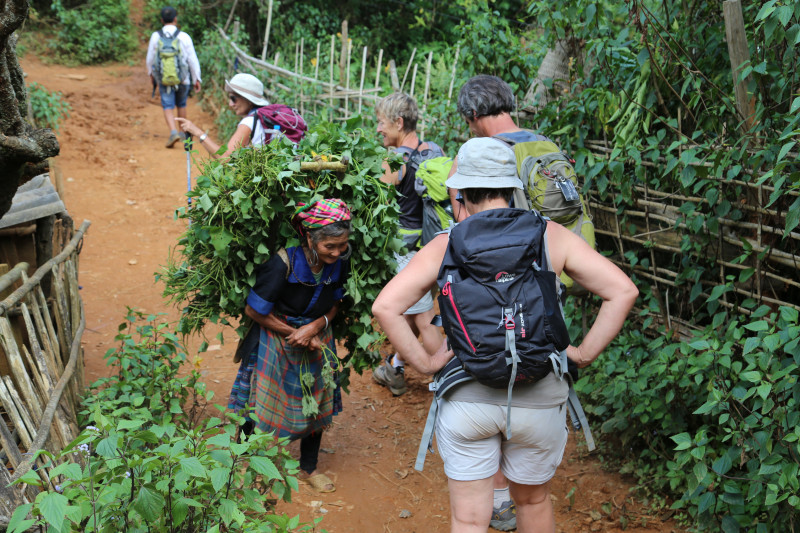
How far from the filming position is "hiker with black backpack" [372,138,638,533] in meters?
2.39

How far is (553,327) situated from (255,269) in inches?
69.1

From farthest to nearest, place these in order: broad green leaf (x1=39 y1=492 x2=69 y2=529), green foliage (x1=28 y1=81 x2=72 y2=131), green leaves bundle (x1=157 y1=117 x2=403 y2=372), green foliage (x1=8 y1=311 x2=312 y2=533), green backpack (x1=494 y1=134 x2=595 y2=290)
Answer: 1. green foliage (x1=28 y1=81 x2=72 y2=131)
2. green leaves bundle (x1=157 y1=117 x2=403 y2=372)
3. green backpack (x1=494 y1=134 x2=595 y2=290)
4. green foliage (x1=8 y1=311 x2=312 y2=533)
5. broad green leaf (x1=39 y1=492 x2=69 y2=529)

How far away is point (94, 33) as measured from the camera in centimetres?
1591

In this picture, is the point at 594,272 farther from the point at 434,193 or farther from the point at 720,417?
the point at 434,193

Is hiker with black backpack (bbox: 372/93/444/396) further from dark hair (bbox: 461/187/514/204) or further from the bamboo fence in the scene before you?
the bamboo fence

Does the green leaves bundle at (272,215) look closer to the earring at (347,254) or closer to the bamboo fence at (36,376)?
the earring at (347,254)

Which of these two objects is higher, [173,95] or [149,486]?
[149,486]

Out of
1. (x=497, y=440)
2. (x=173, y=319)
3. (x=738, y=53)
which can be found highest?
(x=738, y=53)

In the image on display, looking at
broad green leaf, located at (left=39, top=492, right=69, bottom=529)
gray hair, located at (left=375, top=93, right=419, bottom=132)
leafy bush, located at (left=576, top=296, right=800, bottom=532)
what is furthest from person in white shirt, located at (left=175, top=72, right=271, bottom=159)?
broad green leaf, located at (left=39, top=492, right=69, bottom=529)

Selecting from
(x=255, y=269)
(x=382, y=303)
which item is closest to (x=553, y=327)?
(x=382, y=303)

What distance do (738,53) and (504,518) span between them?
107 inches

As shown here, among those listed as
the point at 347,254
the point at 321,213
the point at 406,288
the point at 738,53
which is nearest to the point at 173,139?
the point at 347,254

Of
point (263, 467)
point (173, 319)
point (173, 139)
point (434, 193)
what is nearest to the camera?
point (263, 467)

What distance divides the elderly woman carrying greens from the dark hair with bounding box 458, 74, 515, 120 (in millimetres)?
879
